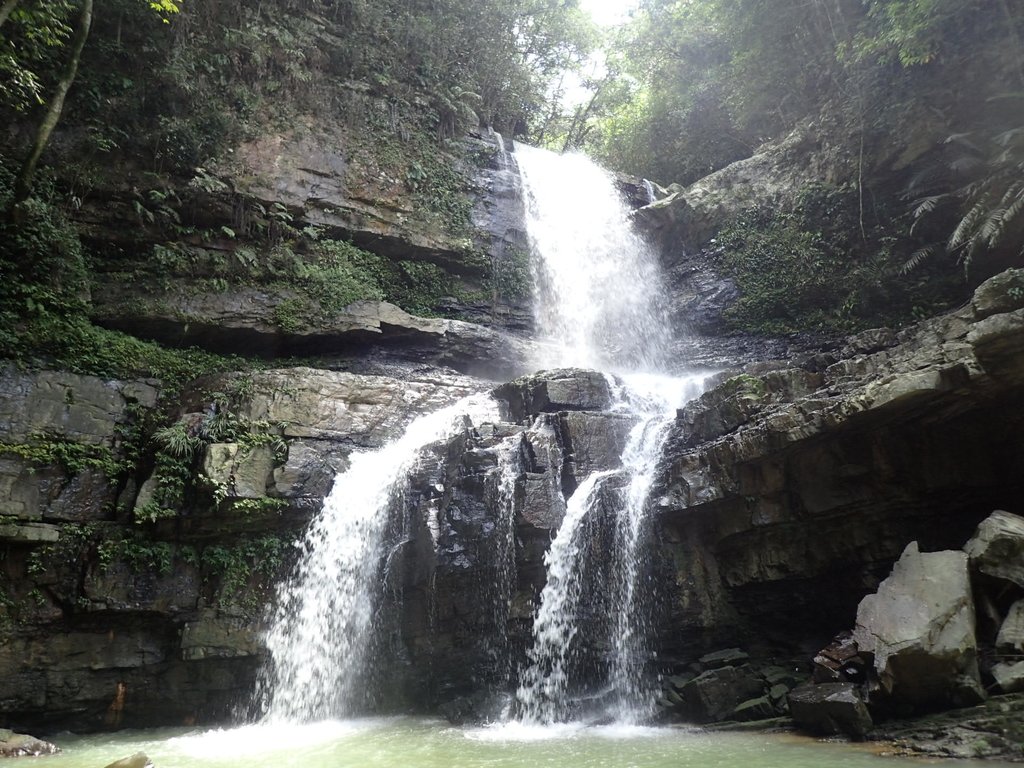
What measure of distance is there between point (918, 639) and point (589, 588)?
13.2ft

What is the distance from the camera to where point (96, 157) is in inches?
525

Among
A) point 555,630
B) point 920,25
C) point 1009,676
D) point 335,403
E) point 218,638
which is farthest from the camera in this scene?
point 335,403

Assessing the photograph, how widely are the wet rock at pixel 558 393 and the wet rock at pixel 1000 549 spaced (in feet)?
20.5

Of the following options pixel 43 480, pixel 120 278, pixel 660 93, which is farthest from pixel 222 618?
pixel 660 93

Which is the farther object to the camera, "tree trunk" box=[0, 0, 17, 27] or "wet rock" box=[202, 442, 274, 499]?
"wet rock" box=[202, 442, 274, 499]

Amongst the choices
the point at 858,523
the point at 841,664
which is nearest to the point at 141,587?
the point at 841,664

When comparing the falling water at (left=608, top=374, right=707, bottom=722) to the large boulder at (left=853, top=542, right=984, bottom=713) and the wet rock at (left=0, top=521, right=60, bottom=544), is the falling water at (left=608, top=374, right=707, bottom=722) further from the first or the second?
the wet rock at (left=0, top=521, right=60, bottom=544)

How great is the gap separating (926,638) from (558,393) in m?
6.89

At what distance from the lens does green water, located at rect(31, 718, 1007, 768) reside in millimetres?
5784

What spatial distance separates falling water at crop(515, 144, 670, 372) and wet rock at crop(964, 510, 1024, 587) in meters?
9.81

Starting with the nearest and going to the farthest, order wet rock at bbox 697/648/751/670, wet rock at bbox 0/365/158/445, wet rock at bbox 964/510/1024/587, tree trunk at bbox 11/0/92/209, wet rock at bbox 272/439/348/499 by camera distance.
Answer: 1. wet rock at bbox 964/510/1024/587
2. wet rock at bbox 697/648/751/670
3. wet rock at bbox 0/365/158/445
4. wet rock at bbox 272/439/348/499
5. tree trunk at bbox 11/0/92/209

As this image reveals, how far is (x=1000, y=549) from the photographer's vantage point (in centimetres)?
664

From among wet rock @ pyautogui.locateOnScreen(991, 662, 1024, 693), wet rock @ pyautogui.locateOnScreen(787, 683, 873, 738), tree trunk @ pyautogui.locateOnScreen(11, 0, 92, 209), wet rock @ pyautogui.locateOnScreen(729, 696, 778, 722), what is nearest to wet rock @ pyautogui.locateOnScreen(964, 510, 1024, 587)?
wet rock @ pyautogui.locateOnScreen(991, 662, 1024, 693)

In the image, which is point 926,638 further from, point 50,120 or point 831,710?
point 50,120
